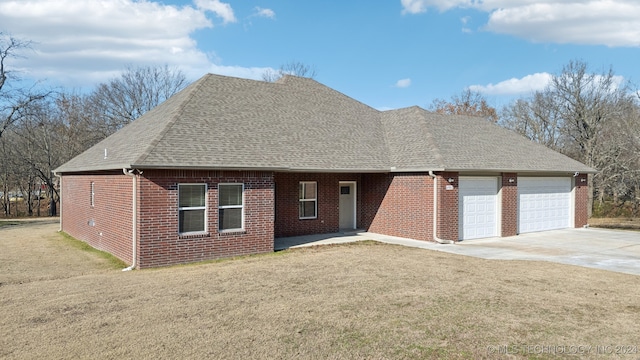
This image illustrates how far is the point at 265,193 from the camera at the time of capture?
12984 mm

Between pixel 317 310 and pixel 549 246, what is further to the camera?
pixel 549 246

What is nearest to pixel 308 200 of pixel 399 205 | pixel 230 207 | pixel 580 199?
pixel 399 205

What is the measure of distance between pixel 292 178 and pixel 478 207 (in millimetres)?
7057

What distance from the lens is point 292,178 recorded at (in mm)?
16312

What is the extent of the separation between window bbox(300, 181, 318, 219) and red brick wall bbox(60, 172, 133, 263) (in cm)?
664

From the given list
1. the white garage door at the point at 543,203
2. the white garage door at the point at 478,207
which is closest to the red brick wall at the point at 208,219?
the white garage door at the point at 478,207

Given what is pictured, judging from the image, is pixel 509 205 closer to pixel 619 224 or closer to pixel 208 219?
pixel 208 219

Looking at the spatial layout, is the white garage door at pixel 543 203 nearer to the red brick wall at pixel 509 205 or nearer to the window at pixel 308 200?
the red brick wall at pixel 509 205

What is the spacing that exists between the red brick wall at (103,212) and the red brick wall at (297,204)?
5.53m

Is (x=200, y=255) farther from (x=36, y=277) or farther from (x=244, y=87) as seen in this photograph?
(x=244, y=87)

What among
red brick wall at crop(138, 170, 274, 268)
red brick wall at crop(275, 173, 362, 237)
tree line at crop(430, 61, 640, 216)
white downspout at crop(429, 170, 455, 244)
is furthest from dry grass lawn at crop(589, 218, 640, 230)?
red brick wall at crop(138, 170, 274, 268)

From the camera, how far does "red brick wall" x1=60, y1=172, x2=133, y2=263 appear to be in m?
11.7

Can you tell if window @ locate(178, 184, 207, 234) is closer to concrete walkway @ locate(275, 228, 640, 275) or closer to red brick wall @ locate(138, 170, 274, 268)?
red brick wall @ locate(138, 170, 274, 268)

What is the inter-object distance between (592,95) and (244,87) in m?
28.0
